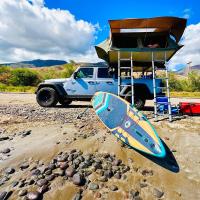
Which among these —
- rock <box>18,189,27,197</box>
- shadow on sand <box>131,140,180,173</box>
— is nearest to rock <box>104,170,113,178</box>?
shadow on sand <box>131,140,180,173</box>

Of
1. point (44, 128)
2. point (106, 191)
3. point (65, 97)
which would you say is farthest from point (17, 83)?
point (106, 191)

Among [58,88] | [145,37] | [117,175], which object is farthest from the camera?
[58,88]

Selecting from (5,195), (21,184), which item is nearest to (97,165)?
(21,184)

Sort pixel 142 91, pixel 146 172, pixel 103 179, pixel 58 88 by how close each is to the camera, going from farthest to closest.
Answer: pixel 58 88 → pixel 142 91 → pixel 146 172 → pixel 103 179

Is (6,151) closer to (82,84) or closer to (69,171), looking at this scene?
(69,171)

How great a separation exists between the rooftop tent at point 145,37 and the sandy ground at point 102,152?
107 inches

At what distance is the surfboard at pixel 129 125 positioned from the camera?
4457 millimetres

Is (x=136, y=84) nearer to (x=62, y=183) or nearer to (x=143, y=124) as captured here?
(x=143, y=124)

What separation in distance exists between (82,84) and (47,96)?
1771mm

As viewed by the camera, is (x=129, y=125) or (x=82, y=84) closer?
(x=129, y=125)

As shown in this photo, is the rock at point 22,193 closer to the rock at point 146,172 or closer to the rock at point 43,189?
the rock at point 43,189

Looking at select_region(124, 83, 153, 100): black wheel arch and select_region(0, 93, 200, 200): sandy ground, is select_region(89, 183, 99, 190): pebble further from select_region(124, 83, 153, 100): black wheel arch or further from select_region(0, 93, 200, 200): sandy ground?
select_region(124, 83, 153, 100): black wheel arch

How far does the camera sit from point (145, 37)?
25.9ft

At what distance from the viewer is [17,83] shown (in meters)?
52.0
